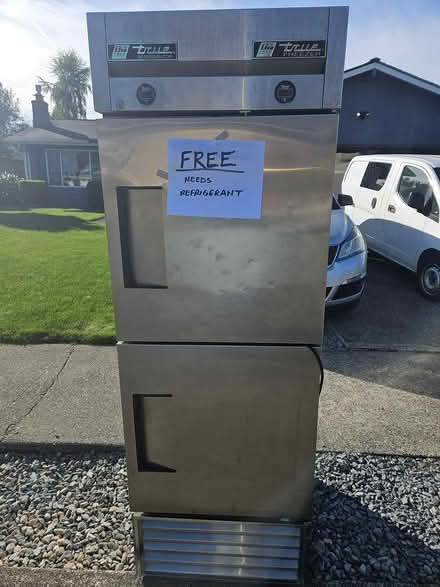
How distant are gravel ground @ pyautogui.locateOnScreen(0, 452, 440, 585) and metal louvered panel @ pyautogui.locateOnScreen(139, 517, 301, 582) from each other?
8.1 inches

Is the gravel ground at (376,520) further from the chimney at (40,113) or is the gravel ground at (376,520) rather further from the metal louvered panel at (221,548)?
the chimney at (40,113)

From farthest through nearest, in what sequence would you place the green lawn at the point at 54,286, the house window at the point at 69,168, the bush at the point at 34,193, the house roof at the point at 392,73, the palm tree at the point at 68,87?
1. the palm tree at the point at 68,87
2. the house window at the point at 69,168
3. the bush at the point at 34,193
4. the house roof at the point at 392,73
5. the green lawn at the point at 54,286

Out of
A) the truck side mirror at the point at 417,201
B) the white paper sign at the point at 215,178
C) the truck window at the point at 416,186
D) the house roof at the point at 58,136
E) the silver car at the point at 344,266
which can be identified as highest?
the house roof at the point at 58,136

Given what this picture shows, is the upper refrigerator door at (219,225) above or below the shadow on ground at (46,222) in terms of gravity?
above

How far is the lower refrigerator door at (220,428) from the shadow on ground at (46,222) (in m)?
10.4

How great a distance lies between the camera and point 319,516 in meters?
2.28

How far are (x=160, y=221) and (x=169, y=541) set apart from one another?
1.45 metres

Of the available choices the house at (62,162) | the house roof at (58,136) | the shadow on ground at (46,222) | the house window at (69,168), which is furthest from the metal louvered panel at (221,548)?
the house window at (69,168)

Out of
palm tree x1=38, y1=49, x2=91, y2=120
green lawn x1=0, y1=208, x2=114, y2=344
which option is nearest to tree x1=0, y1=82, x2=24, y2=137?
palm tree x1=38, y1=49, x2=91, y2=120

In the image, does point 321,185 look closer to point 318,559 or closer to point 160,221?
point 160,221

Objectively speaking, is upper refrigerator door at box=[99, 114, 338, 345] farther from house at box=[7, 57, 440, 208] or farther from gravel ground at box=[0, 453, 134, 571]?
house at box=[7, 57, 440, 208]

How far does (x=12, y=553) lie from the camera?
2084mm

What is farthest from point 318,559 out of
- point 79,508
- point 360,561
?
point 79,508

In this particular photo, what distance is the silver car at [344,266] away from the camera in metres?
4.54
